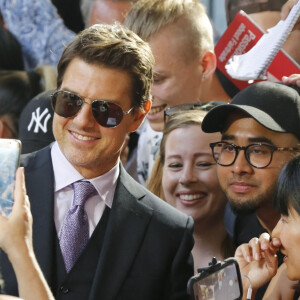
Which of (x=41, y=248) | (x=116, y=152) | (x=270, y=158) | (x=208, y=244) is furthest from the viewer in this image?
(x=208, y=244)

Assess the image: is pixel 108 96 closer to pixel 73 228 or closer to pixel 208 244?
pixel 73 228

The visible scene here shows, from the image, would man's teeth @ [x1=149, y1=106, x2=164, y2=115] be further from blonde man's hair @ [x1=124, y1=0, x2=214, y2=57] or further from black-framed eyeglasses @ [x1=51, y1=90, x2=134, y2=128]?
black-framed eyeglasses @ [x1=51, y1=90, x2=134, y2=128]

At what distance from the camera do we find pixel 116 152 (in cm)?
260

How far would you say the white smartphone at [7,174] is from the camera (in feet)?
6.61

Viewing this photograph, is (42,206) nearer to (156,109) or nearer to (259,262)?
(259,262)

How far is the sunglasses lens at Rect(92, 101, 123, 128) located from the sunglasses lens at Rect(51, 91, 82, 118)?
0.06 metres

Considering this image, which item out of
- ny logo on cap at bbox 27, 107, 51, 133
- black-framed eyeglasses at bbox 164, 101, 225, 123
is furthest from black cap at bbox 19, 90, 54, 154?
black-framed eyeglasses at bbox 164, 101, 225, 123

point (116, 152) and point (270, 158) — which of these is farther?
point (270, 158)

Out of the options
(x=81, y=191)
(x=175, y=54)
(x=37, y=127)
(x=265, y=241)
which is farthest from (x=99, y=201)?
(x=175, y=54)

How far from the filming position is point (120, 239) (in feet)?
8.41

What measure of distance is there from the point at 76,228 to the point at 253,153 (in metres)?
0.82

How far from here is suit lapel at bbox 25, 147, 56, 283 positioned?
2.44 m

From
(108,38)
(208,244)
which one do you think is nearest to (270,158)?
(208,244)

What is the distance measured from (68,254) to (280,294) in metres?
0.79
